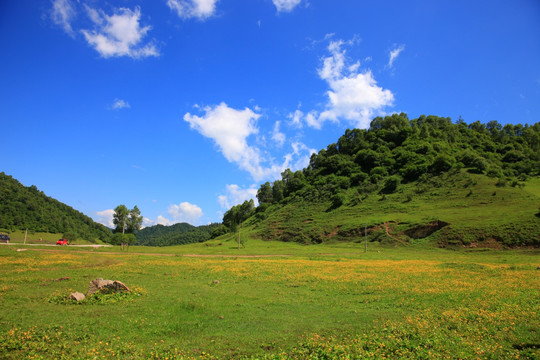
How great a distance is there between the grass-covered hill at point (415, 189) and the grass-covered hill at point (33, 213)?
77.0 m

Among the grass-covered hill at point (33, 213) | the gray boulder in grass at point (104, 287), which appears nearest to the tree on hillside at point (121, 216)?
the grass-covered hill at point (33, 213)

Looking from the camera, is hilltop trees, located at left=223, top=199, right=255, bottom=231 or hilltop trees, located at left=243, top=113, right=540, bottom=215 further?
hilltop trees, located at left=223, top=199, right=255, bottom=231

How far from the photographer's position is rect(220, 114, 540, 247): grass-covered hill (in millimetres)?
69000

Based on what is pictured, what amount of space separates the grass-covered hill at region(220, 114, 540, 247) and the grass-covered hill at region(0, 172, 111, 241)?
253ft

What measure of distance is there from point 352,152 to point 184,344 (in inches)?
6276

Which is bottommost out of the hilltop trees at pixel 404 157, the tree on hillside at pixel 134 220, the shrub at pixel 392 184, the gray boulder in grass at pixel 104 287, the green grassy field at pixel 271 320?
the green grassy field at pixel 271 320

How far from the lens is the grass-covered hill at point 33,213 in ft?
378

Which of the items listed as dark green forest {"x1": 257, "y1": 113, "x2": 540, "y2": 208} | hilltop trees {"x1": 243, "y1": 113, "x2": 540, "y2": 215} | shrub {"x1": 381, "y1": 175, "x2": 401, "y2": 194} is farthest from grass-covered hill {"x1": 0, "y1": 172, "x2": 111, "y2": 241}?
shrub {"x1": 381, "y1": 175, "x2": 401, "y2": 194}

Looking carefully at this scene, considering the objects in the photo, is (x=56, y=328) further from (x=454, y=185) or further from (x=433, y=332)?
(x=454, y=185)

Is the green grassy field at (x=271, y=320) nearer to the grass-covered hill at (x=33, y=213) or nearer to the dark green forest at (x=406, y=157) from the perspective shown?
the dark green forest at (x=406, y=157)

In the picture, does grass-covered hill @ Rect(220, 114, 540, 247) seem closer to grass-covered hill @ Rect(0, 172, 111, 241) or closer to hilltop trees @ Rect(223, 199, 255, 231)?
hilltop trees @ Rect(223, 199, 255, 231)

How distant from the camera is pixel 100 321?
1272cm

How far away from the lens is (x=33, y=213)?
124562 millimetres

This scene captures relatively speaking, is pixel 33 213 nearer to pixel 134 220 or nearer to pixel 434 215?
pixel 134 220
